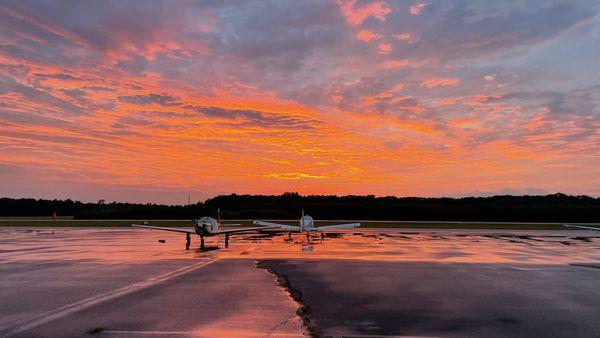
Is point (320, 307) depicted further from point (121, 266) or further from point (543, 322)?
point (121, 266)

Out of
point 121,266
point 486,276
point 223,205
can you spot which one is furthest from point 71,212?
point 486,276

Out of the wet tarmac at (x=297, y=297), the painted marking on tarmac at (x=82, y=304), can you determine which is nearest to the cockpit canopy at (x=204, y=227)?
the wet tarmac at (x=297, y=297)

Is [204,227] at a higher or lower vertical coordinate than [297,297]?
higher

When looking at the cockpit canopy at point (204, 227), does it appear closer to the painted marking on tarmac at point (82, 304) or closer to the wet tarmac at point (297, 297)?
the wet tarmac at point (297, 297)

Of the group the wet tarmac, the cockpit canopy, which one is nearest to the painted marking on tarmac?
the wet tarmac

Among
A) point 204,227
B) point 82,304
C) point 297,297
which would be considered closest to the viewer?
point 82,304

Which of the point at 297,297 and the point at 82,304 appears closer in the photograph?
the point at 82,304

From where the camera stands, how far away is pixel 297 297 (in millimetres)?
14266

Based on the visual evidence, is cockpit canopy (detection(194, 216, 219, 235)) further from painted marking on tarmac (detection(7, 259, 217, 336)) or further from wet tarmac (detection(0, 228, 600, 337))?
painted marking on tarmac (detection(7, 259, 217, 336))

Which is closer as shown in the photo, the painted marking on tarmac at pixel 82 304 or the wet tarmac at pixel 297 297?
the wet tarmac at pixel 297 297

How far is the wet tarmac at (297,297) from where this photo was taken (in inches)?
413

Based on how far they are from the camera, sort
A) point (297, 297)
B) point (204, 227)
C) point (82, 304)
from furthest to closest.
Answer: point (204, 227) < point (297, 297) < point (82, 304)

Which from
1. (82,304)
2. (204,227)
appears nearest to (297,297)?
(82,304)

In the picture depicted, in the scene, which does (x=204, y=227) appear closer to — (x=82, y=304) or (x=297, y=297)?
(x=82, y=304)
